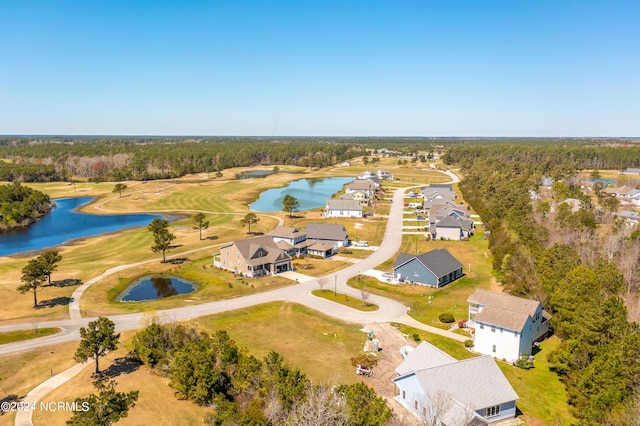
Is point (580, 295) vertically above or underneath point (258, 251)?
above

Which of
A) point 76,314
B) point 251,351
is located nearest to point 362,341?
point 251,351

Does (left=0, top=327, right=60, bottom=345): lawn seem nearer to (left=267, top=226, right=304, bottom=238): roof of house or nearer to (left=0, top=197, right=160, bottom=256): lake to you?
(left=267, top=226, right=304, bottom=238): roof of house

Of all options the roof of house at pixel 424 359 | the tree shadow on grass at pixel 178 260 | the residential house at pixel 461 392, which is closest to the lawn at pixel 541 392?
the residential house at pixel 461 392

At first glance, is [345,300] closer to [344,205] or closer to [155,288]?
[155,288]

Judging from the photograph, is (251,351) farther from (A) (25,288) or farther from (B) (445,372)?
(A) (25,288)

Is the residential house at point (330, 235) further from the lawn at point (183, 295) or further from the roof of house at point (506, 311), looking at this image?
the roof of house at point (506, 311)

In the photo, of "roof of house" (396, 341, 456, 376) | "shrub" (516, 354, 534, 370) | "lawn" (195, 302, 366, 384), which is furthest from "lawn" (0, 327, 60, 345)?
"shrub" (516, 354, 534, 370)

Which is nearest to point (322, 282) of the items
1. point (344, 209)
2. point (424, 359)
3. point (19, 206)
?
point (424, 359)
